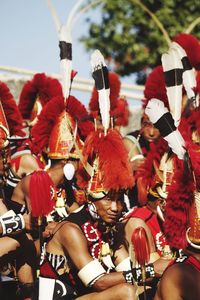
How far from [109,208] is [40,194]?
517 mm

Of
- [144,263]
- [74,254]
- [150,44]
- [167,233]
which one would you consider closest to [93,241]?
[74,254]

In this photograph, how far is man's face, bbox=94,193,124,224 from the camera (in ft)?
21.3

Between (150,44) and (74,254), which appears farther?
(150,44)

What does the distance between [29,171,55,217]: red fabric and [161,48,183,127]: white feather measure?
4.43ft

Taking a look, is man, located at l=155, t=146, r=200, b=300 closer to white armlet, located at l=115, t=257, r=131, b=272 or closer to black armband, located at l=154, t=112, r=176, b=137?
black armband, located at l=154, t=112, r=176, b=137

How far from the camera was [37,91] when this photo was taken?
10.5 meters

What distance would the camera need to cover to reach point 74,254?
6383 mm

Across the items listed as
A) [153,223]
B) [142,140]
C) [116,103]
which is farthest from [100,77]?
[116,103]

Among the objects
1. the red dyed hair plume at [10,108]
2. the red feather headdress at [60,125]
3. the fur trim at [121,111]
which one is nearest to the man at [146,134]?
the red feather headdress at [60,125]

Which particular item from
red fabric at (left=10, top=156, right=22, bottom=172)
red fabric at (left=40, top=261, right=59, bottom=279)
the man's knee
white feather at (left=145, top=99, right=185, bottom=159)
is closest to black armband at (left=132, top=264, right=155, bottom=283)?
the man's knee

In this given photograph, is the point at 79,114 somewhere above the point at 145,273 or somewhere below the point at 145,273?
above

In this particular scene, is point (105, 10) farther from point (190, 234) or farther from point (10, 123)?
point (190, 234)

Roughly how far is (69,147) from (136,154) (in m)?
1.64

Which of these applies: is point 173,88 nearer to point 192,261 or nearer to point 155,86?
point 155,86
